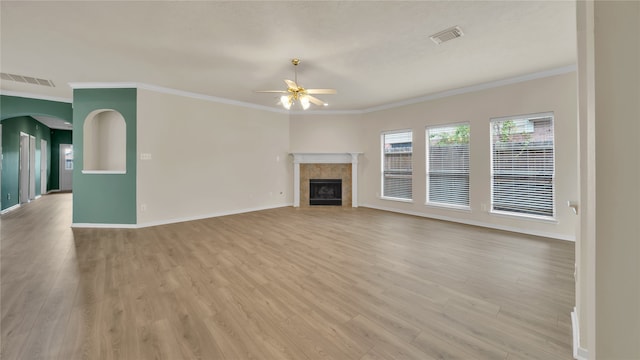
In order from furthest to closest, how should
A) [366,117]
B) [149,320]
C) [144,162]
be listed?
[366,117] < [144,162] < [149,320]

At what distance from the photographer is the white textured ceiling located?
97.1 inches

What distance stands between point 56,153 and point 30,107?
286 inches

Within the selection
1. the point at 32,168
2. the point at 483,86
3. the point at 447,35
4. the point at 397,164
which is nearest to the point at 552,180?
the point at 483,86

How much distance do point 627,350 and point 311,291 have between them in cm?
207

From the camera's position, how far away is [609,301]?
1.89ft

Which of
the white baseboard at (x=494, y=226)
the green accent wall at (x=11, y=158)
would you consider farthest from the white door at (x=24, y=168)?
the white baseboard at (x=494, y=226)

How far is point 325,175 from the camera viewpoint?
7.24 m

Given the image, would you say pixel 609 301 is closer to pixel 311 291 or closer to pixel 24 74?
pixel 311 291

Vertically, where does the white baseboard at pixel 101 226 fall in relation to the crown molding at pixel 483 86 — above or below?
below

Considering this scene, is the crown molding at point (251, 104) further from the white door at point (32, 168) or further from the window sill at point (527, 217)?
the white door at point (32, 168)

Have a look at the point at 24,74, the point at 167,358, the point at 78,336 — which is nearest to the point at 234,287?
the point at 167,358

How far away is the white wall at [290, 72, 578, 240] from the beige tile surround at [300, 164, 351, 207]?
0.38 metres

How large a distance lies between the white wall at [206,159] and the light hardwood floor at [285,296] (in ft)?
3.84

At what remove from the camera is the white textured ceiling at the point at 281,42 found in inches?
97.1
